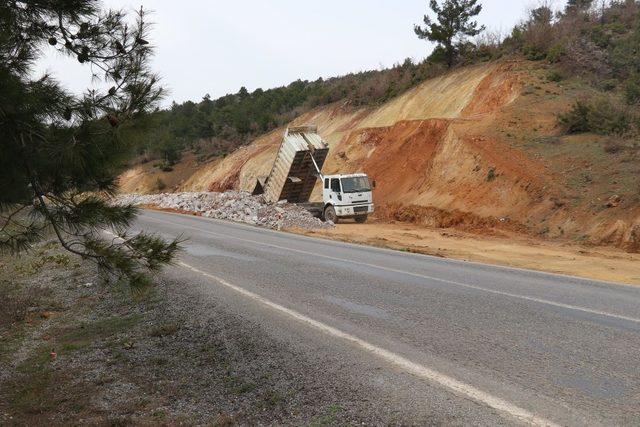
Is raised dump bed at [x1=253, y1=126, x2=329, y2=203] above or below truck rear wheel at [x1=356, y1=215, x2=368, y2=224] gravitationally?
above

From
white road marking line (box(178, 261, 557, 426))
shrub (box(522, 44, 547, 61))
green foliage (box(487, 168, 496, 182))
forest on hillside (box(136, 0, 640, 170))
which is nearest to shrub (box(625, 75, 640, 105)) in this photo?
forest on hillside (box(136, 0, 640, 170))

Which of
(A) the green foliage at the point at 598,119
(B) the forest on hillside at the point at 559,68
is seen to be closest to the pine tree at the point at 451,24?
(B) the forest on hillside at the point at 559,68

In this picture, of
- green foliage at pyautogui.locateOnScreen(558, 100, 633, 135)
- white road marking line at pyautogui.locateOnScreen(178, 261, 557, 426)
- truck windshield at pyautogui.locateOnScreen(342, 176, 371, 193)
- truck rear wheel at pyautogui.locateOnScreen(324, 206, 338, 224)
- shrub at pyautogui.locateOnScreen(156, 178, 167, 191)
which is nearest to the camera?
white road marking line at pyautogui.locateOnScreen(178, 261, 557, 426)

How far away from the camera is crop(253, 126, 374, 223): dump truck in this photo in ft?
82.5

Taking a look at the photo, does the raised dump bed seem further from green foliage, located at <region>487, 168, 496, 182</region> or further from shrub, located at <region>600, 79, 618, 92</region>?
shrub, located at <region>600, 79, 618, 92</region>

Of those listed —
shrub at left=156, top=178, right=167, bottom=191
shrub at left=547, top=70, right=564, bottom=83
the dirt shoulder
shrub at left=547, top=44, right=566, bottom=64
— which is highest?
shrub at left=547, top=44, right=566, bottom=64

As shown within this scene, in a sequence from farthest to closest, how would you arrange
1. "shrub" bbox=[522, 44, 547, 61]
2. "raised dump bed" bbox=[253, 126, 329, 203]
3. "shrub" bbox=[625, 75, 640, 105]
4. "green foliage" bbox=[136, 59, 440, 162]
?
"green foliage" bbox=[136, 59, 440, 162] → "shrub" bbox=[522, 44, 547, 61] → "raised dump bed" bbox=[253, 126, 329, 203] → "shrub" bbox=[625, 75, 640, 105]

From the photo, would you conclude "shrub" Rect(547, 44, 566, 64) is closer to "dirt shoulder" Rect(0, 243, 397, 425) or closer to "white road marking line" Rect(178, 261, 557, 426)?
"dirt shoulder" Rect(0, 243, 397, 425)

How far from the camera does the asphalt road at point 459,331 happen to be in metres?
4.68

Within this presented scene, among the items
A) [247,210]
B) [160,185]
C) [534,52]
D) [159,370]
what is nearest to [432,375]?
[159,370]

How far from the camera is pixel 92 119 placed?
501 centimetres

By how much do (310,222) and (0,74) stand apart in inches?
803

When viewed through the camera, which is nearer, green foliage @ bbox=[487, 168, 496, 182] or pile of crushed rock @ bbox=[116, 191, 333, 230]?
green foliage @ bbox=[487, 168, 496, 182]

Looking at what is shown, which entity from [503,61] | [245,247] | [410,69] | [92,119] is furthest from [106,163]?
[410,69]
